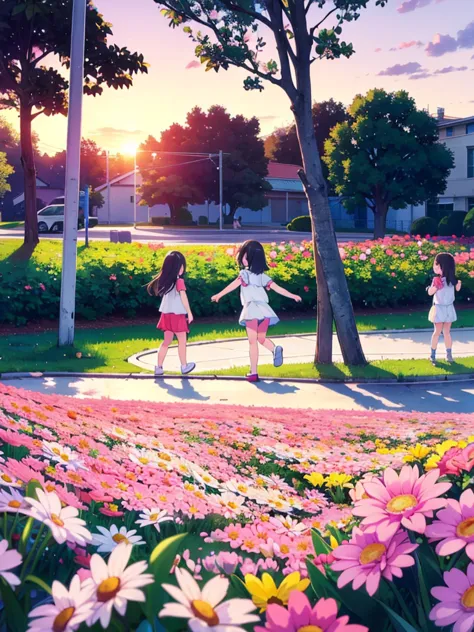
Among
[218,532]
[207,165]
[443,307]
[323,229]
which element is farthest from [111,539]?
[207,165]

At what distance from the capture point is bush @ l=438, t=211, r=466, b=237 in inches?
2115

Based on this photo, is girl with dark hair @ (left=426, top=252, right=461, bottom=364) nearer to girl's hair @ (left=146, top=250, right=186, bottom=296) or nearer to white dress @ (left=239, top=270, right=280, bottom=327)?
white dress @ (left=239, top=270, right=280, bottom=327)

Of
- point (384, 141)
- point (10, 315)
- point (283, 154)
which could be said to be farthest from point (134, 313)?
point (283, 154)

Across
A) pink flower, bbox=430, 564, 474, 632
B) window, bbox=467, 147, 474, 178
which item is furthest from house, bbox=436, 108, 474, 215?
pink flower, bbox=430, 564, 474, 632

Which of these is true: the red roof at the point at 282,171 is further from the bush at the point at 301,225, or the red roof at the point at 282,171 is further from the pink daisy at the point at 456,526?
the pink daisy at the point at 456,526

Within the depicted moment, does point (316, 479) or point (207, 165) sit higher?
point (207, 165)

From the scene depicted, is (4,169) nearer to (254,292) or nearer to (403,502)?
(254,292)

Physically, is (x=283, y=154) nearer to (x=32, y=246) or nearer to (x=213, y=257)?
(x=32, y=246)

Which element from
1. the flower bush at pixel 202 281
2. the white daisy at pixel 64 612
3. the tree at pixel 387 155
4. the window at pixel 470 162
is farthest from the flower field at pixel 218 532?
the window at pixel 470 162

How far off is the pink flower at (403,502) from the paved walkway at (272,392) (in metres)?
7.87

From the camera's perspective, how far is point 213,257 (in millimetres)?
19375

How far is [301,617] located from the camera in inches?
52.3

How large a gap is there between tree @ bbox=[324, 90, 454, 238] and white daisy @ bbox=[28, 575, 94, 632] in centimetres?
5350

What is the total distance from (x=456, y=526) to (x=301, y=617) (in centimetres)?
46
